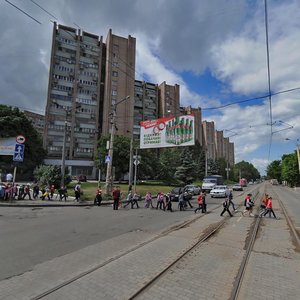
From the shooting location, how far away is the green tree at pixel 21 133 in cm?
5106

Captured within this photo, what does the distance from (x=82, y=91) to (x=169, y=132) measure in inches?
2240

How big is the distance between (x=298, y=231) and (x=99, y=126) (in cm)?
7328

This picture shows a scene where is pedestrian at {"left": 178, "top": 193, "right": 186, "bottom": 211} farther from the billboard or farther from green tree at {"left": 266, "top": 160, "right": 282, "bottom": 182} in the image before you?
green tree at {"left": 266, "top": 160, "right": 282, "bottom": 182}

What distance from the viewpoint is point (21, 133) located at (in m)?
54.0

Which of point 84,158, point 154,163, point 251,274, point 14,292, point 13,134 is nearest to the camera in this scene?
point 14,292

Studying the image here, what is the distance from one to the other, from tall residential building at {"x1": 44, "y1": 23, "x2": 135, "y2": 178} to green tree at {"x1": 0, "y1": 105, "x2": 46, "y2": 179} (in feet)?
35.2

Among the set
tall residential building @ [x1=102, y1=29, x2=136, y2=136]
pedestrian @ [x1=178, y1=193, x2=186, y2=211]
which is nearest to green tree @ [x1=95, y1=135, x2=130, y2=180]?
tall residential building @ [x1=102, y1=29, x2=136, y2=136]

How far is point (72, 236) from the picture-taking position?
390 inches

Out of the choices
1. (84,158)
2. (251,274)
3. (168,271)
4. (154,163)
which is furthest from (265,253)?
(84,158)

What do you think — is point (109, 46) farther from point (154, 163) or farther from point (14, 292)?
point (14, 292)

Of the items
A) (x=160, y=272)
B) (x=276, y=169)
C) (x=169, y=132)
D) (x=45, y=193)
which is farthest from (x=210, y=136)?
(x=160, y=272)

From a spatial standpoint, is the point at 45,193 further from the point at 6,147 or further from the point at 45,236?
the point at 45,236

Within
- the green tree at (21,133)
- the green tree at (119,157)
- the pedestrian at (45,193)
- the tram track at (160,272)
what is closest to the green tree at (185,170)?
the green tree at (119,157)

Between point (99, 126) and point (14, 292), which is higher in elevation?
point (99, 126)
